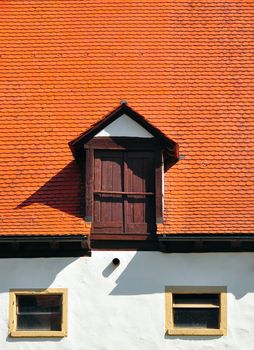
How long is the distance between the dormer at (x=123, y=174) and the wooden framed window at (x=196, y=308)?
4.20 ft

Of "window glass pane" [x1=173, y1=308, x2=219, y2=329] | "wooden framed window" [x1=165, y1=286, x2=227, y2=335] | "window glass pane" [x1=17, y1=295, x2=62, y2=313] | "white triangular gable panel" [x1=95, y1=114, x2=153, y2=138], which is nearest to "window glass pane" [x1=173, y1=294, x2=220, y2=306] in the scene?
"wooden framed window" [x1=165, y1=286, x2=227, y2=335]

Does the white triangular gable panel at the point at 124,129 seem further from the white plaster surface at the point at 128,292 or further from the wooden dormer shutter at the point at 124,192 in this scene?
the white plaster surface at the point at 128,292

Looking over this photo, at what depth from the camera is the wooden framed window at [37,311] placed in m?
20.2

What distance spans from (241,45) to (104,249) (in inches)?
252

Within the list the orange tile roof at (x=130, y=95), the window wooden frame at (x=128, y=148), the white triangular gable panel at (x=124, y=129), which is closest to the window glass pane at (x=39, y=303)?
the orange tile roof at (x=130, y=95)

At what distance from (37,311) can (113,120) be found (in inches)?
157

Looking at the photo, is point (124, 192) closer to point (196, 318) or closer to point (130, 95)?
point (196, 318)

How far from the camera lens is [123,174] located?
67.8 ft

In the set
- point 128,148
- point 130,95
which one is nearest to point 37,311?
point 128,148

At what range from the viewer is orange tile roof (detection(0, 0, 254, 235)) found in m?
20.9

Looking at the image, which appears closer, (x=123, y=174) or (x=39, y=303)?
(x=39, y=303)

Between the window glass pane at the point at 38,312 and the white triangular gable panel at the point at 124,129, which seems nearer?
the window glass pane at the point at 38,312

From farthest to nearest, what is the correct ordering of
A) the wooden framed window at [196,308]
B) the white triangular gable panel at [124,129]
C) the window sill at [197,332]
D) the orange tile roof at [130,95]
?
the orange tile roof at [130,95], the white triangular gable panel at [124,129], the wooden framed window at [196,308], the window sill at [197,332]

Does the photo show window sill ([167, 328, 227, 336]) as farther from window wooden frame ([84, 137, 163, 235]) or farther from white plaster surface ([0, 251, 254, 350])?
window wooden frame ([84, 137, 163, 235])
